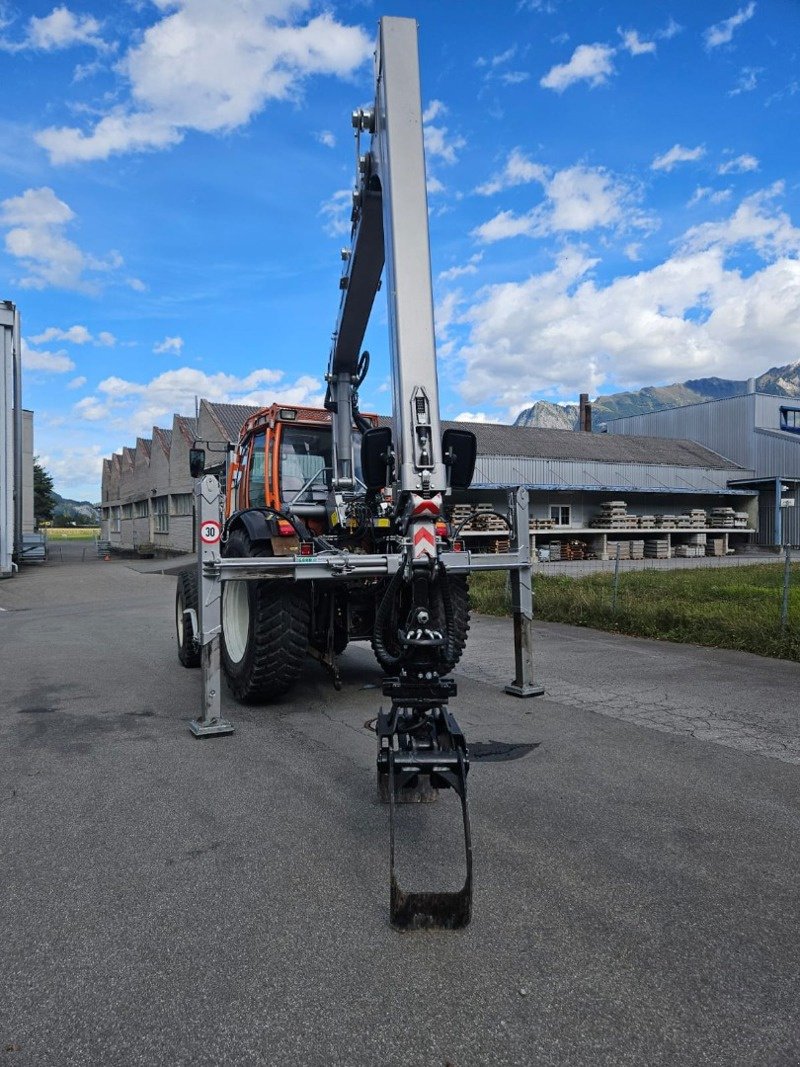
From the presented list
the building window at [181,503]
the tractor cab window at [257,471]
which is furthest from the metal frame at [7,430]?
the tractor cab window at [257,471]

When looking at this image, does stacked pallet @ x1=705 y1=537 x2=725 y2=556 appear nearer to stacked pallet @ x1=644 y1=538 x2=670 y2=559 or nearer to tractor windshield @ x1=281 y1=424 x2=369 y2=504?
stacked pallet @ x1=644 y1=538 x2=670 y2=559

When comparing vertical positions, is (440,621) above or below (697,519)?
below

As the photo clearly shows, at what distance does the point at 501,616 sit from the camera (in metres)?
12.5

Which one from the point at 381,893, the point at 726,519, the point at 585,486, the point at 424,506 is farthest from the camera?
the point at 726,519

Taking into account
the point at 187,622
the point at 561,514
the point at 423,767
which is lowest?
the point at 423,767

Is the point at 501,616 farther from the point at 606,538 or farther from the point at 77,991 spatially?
the point at 606,538

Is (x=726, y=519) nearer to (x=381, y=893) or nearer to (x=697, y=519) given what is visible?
(x=697, y=519)

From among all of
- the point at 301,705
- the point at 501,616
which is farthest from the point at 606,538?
the point at 301,705

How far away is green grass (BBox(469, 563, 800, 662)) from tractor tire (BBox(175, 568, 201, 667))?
19.1 feet

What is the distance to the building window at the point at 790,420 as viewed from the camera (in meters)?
41.0

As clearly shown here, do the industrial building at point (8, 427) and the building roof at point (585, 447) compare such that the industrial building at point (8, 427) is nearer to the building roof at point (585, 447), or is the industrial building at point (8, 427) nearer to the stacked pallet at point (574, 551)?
the building roof at point (585, 447)

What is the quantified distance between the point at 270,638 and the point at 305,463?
1989 millimetres

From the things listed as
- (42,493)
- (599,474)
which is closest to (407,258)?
(599,474)

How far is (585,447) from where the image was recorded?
126ft
